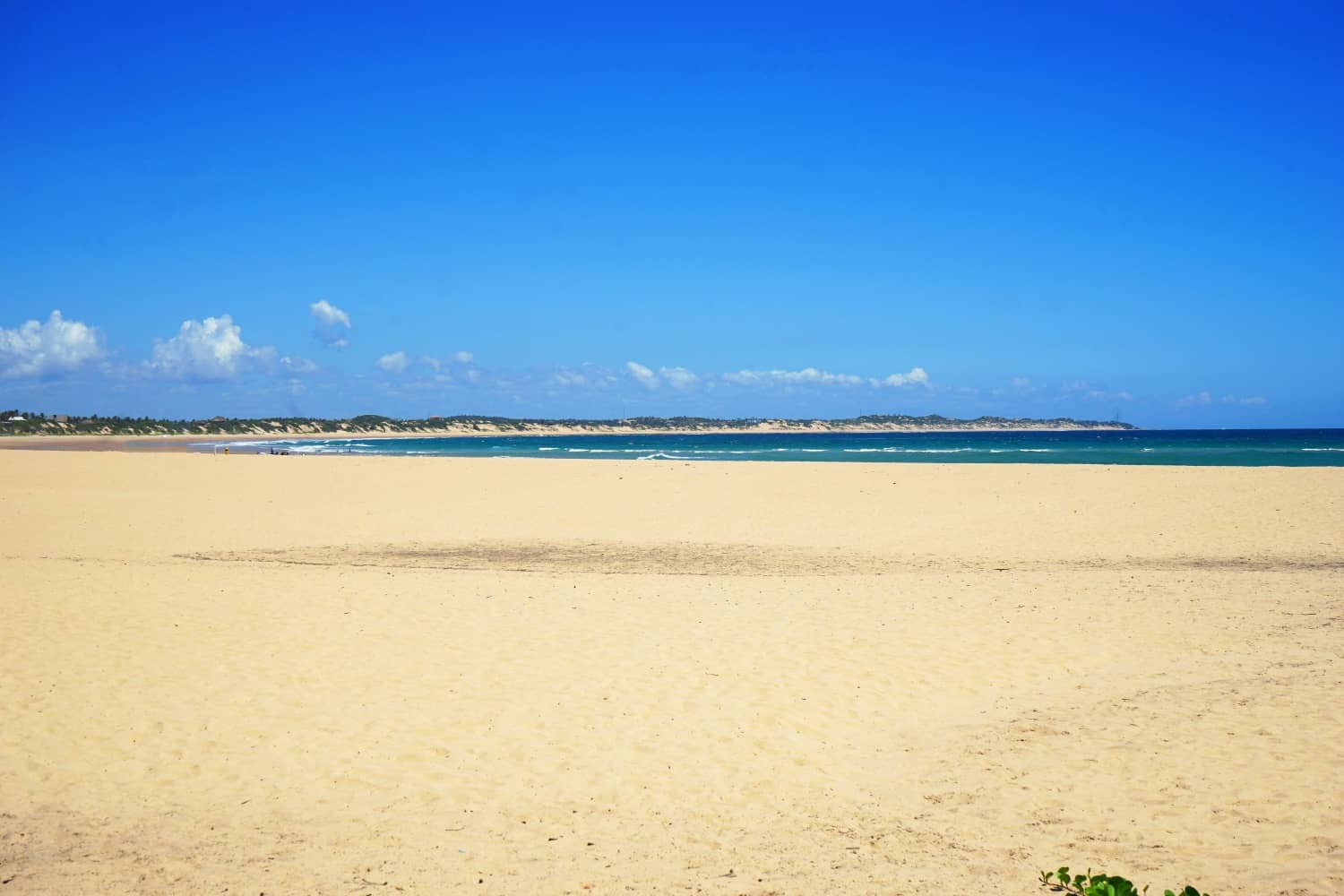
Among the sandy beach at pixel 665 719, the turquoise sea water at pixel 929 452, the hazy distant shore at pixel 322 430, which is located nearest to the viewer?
the sandy beach at pixel 665 719

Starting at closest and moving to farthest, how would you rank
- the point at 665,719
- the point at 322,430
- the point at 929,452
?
the point at 665,719 → the point at 929,452 → the point at 322,430

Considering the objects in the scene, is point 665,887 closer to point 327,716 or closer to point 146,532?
point 327,716

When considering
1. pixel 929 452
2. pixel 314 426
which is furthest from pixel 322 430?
pixel 929 452

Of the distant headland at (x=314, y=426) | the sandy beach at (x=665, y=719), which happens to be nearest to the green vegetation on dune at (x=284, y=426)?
the distant headland at (x=314, y=426)

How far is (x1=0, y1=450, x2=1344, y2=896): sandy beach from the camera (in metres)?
5.26

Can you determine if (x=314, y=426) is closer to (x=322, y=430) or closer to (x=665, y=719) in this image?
(x=322, y=430)

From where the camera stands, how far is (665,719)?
24.5 feet

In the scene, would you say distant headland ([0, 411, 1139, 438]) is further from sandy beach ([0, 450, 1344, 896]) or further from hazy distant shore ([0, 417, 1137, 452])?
sandy beach ([0, 450, 1344, 896])

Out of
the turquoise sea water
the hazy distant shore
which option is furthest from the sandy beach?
the hazy distant shore

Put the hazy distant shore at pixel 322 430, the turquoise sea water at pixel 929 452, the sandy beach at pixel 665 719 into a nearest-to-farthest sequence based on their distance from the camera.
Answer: the sandy beach at pixel 665 719, the turquoise sea water at pixel 929 452, the hazy distant shore at pixel 322 430

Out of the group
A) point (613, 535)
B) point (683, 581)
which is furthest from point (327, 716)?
point (613, 535)

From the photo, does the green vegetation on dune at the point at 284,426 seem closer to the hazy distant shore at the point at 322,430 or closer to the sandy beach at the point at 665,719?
the hazy distant shore at the point at 322,430

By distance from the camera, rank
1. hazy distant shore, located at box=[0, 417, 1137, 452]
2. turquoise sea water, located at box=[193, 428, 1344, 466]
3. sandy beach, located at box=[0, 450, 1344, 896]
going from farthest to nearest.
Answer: hazy distant shore, located at box=[0, 417, 1137, 452] < turquoise sea water, located at box=[193, 428, 1344, 466] < sandy beach, located at box=[0, 450, 1344, 896]

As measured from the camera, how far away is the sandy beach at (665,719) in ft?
17.3
